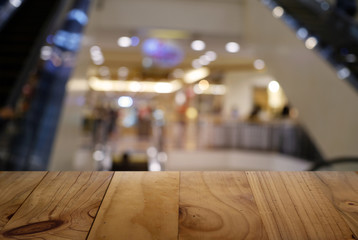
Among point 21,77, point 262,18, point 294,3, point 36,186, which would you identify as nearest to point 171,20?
point 262,18

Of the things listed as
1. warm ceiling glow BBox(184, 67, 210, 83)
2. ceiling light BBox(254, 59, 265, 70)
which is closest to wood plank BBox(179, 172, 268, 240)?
ceiling light BBox(254, 59, 265, 70)

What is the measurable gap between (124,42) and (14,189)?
9.93 metres

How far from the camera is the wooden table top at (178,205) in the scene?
0.69m

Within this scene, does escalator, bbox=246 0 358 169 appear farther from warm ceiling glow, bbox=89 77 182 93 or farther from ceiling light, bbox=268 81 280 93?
warm ceiling glow, bbox=89 77 182 93

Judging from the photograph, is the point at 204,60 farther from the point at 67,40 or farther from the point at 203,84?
the point at 67,40

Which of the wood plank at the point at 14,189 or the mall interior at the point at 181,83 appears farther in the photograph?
the mall interior at the point at 181,83

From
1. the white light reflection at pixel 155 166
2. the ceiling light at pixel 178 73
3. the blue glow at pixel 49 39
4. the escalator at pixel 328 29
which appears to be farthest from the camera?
the ceiling light at pixel 178 73

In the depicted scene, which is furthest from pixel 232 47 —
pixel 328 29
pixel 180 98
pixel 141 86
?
pixel 141 86

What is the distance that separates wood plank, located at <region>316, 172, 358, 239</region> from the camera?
2.43ft

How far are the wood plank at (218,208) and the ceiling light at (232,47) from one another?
29.8 feet

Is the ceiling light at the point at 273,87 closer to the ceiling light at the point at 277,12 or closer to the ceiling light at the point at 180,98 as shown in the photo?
the ceiling light at the point at 180,98

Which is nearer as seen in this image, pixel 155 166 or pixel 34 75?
pixel 34 75

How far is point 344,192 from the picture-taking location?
2.69ft

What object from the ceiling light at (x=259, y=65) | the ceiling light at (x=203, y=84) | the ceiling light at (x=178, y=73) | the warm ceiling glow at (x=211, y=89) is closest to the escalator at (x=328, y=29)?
the ceiling light at (x=259, y=65)
